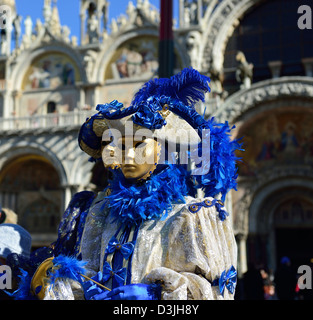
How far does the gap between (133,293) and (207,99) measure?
1158cm

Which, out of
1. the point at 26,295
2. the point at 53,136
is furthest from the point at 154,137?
the point at 53,136

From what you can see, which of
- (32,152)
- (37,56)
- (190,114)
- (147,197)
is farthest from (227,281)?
(37,56)

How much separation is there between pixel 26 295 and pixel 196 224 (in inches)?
36.5

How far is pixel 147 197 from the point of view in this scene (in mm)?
2787

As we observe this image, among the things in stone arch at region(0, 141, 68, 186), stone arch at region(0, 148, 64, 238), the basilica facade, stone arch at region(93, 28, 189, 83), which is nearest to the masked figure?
the basilica facade

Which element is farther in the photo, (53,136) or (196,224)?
(53,136)

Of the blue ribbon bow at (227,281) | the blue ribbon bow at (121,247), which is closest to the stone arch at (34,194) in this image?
the blue ribbon bow at (121,247)

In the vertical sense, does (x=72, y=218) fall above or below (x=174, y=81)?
below

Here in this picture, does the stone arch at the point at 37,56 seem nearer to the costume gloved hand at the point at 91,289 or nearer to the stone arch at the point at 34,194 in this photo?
the stone arch at the point at 34,194

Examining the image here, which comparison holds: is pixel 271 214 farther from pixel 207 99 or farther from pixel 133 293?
pixel 133 293

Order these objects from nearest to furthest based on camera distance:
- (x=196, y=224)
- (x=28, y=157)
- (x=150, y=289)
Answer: (x=150, y=289) → (x=196, y=224) → (x=28, y=157)
